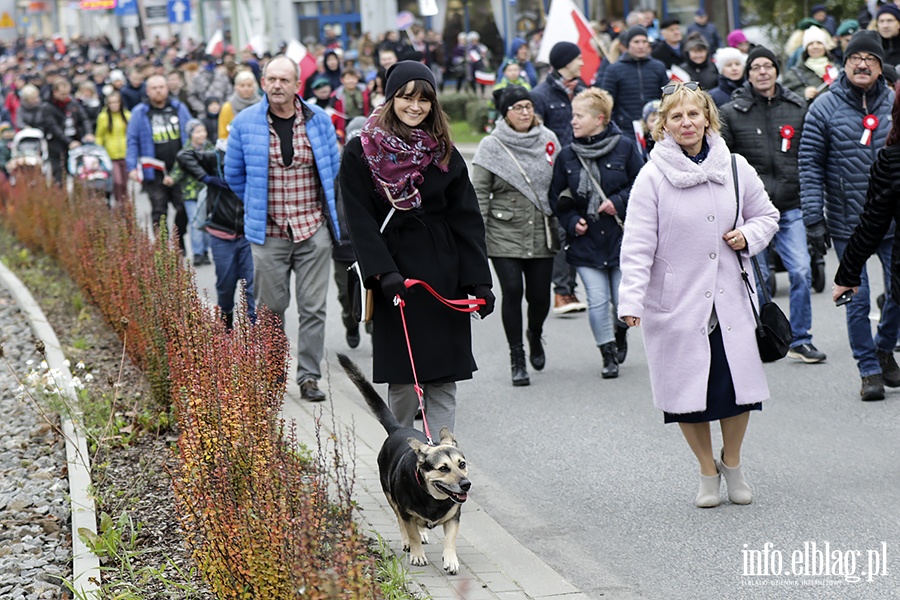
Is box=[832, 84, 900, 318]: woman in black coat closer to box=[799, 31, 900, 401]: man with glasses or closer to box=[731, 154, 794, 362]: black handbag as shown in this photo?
box=[731, 154, 794, 362]: black handbag

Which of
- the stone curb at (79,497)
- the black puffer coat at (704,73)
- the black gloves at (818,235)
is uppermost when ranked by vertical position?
the black puffer coat at (704,73)

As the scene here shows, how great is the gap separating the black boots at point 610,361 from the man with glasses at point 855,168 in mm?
1608

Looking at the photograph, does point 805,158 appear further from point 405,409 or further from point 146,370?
point 146,370

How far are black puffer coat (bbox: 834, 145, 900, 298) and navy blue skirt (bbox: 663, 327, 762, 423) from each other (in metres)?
0.96

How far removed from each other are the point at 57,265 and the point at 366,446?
8913 millimetres

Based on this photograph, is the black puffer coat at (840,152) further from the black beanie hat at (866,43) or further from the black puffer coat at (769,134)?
the black puffer coat at (769,134)

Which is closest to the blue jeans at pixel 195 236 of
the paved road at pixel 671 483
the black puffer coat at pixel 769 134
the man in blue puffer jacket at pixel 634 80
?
the man in blue puffer jacket at pixel 634 80

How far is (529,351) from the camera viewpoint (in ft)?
32.9

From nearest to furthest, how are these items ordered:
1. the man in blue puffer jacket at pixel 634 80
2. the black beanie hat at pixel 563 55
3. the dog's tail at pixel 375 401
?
the dog's tail at pixel 375 401 < the black beanie hat at pixel 563 55 < the man in blue puffer jacket at pixel 634 80

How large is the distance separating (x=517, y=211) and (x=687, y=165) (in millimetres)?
3254

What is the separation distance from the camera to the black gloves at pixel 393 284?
19.8 feet

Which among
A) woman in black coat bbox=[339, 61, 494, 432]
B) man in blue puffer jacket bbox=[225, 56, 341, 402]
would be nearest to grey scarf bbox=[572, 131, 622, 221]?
man in blue puffer jacket bbox=[225, 56, 341, 402]

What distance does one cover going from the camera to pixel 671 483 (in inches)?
270

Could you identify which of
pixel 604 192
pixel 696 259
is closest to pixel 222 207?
pixel 604 192
